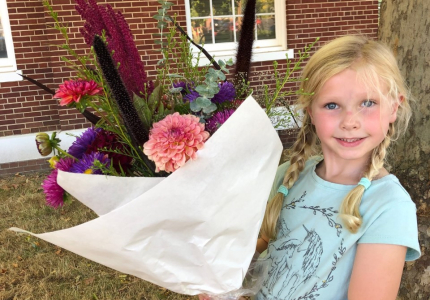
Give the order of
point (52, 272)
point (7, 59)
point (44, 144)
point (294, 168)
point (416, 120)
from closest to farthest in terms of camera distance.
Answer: point (44, 144) < point (294, 168) < point (416, 120) < point (52, 272) < point (7, 59)

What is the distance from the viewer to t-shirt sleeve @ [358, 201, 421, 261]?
45.8 inches

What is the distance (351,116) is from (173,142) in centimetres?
62

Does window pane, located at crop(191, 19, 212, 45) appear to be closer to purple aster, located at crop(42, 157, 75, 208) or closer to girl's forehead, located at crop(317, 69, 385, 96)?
girl's forehead, located at crop(317, 69, 385, 96)

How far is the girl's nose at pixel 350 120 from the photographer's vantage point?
1261mm

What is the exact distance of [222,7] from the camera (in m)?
6.44

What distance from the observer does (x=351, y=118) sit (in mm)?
1263

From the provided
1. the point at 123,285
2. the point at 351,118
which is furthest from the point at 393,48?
the point at 123,285

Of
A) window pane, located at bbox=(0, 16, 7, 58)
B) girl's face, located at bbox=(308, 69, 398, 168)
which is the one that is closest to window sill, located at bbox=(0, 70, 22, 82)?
window pane, located at bbox=(0, 16, 7, 58)

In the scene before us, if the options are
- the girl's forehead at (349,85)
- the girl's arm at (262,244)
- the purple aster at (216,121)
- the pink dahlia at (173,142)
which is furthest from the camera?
the girl's arm at (262,244)

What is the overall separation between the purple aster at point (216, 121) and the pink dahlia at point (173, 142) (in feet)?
0.24

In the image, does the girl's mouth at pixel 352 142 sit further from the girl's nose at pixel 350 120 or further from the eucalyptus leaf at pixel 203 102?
the eucalyptus leaf at pixel 203 102

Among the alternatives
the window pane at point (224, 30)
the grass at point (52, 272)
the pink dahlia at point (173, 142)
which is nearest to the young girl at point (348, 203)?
the pink dahlia at point (173, 142)

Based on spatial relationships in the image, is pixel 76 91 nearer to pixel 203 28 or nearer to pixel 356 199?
pixel 356 199

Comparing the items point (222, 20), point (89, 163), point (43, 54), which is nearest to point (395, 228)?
point (89, 163)
